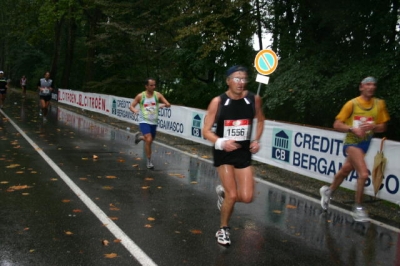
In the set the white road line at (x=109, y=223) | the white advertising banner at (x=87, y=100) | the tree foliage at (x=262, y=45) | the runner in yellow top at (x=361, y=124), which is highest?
the tree foliage at (x=262, y=45)

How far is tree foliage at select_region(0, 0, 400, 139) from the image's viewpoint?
48.4 ft

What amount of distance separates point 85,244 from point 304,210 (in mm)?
3383

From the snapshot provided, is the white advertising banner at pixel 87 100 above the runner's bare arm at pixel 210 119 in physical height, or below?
below

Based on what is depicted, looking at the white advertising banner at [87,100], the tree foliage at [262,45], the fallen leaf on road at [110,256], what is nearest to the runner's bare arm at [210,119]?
the fallen leaf on road at [110,256]

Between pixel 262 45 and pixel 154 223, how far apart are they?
→ 20.3 metres

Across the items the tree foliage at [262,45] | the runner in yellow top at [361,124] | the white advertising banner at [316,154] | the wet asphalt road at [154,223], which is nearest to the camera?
the wet asphalt road at [154,223]

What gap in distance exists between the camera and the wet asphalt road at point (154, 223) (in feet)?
17.2

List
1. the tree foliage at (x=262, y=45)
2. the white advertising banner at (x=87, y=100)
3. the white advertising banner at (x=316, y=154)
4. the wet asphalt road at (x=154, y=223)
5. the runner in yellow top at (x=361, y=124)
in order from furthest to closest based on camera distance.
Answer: the white advertising banner at (x=87, y=100) < the tree foliage at (x=262, y=45) < the white advertising banner at (x=316, y=154) < the runner in yellow top at (x=361, y=124) < the wet asphalt road at (x=154, y=223)

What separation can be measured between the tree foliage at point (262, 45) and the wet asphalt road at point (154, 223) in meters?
6.15

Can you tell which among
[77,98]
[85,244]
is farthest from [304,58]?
[77,98]

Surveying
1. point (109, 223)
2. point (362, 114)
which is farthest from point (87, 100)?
→ point (362, 114)

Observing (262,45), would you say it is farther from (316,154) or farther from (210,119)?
(210,119)

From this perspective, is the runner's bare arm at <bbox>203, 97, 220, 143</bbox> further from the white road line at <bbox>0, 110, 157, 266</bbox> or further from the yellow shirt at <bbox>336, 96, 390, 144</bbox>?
the yellow shirt at <bbox>336, 96, 390, 144</bbox>

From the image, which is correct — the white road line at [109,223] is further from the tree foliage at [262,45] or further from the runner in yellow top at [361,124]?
the tree foliage at [262,45]
